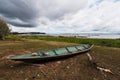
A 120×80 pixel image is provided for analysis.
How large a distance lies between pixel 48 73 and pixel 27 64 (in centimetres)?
245

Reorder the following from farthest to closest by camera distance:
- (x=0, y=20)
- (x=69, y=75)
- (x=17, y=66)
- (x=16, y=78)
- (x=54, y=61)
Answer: (x=0, y=20) < (x=54, y=61) < (x=17, y=66) < (x=69, y=75) < (x=16, y=78)

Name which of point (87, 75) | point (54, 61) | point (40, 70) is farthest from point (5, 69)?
point (87, 75)

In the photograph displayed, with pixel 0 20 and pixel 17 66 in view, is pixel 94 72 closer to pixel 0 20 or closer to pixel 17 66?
pixel 17 66

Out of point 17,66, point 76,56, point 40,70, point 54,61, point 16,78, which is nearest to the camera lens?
point 16,78

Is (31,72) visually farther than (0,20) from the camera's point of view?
No

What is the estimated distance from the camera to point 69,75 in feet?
30.2

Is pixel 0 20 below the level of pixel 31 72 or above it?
above

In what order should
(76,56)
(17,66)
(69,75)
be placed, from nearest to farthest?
(69,75), (17,66), (76,56)

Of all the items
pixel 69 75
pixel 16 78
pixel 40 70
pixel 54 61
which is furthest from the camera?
pixel 54 61

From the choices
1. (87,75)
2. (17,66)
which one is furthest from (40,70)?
(87,75)

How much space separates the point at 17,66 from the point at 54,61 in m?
3.66

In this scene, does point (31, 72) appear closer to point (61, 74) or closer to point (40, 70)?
point (40, 70)

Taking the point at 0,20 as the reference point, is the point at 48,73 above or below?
below

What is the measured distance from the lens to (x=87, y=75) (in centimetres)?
933
